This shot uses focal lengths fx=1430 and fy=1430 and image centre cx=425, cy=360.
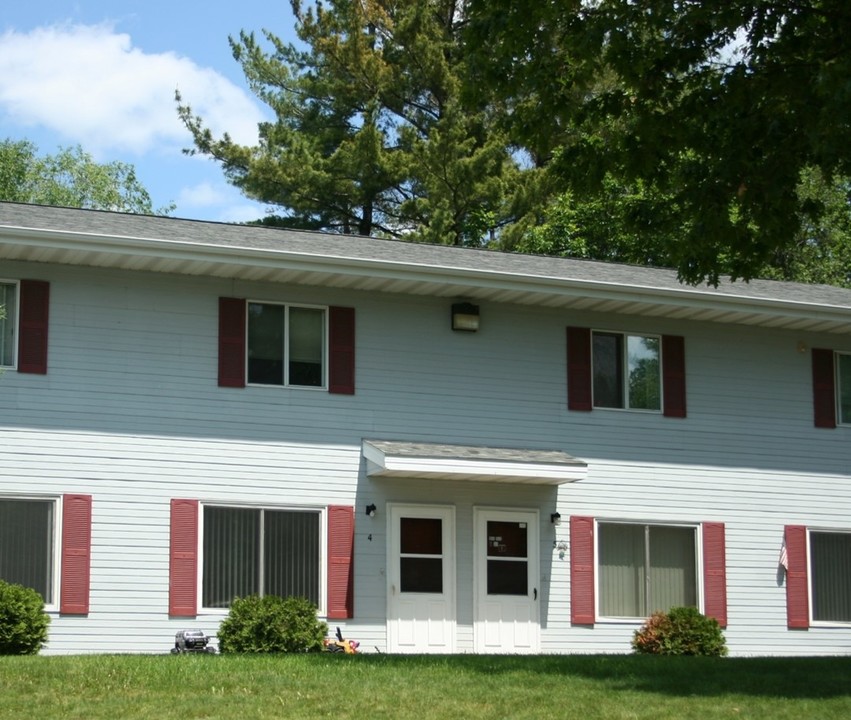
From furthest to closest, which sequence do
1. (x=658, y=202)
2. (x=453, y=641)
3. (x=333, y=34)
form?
(x=333, y=34) → (x=453, y=641) → (x=658, y=202)

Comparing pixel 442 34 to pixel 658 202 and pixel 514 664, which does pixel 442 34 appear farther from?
pixel 514 664

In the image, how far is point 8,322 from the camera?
17.0 metres

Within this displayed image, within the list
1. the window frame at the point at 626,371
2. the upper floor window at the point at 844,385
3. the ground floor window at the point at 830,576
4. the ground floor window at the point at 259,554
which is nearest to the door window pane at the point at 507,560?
the window frame at the point at 626,371

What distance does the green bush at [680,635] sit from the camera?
18.7m

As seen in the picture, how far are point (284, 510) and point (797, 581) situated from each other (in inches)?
300

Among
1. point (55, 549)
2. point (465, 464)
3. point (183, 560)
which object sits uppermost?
point (465, 464)

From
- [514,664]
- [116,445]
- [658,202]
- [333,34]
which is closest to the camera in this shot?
[514,664]

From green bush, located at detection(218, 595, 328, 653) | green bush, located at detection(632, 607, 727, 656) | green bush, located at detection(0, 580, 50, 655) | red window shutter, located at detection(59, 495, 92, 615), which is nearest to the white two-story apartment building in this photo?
red window shutter, located at detection(59, 495, 92, 615)

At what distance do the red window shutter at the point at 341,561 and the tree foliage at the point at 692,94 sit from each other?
214 inches

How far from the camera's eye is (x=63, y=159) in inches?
1610

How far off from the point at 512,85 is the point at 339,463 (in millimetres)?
5831

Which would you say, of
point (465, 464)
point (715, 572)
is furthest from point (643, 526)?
point (465, 464)

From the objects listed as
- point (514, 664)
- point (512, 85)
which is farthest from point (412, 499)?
point (512, 85)

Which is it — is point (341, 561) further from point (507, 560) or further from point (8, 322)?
point (8, 322)
